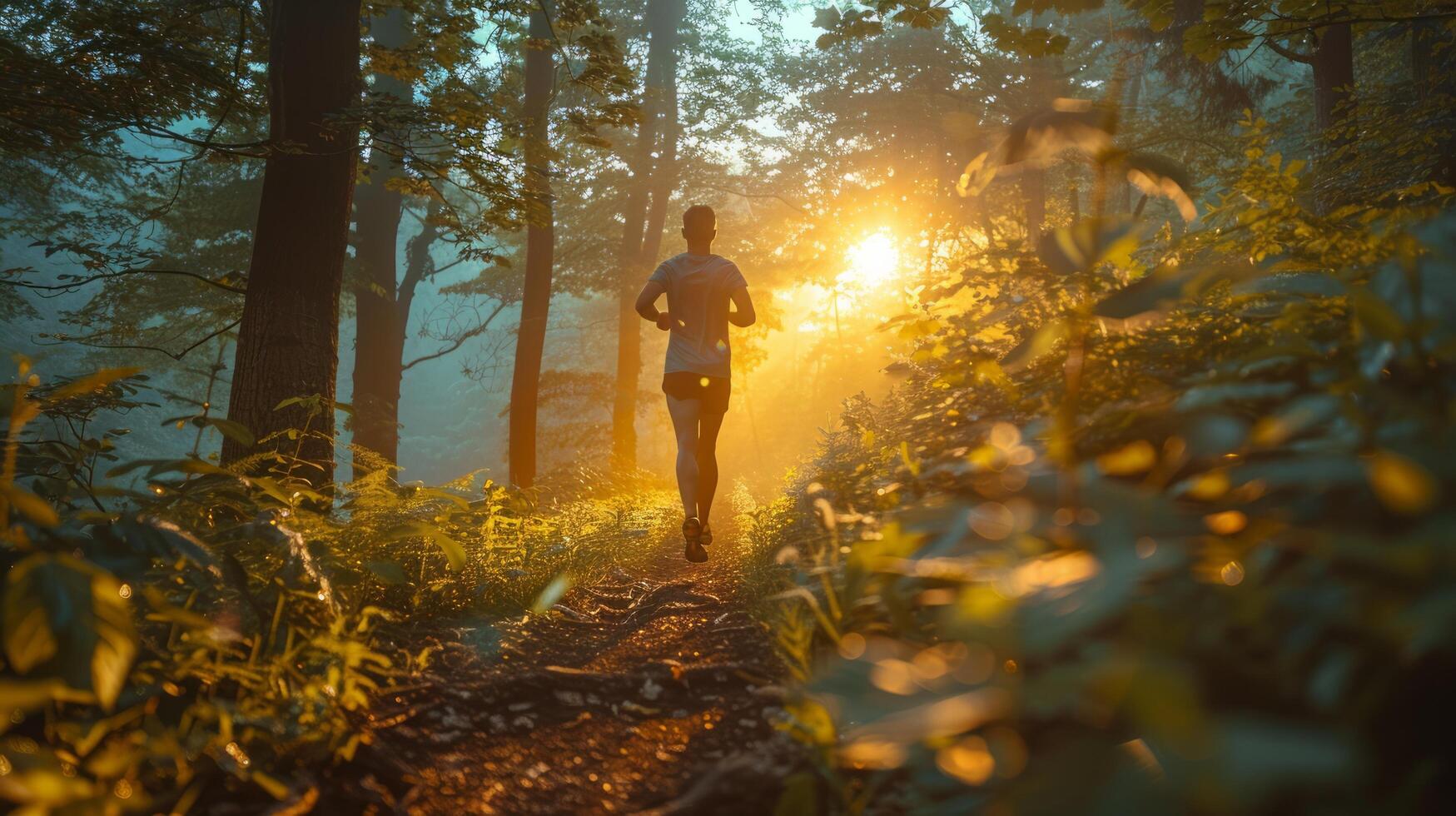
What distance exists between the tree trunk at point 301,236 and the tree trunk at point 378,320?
7439mm

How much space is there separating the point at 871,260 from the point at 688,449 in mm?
20683

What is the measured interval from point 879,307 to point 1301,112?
22996 mm

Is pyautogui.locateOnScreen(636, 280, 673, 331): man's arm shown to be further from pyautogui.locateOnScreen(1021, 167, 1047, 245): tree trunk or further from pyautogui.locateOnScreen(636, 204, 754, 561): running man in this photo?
pyautogui.locateOnScreen(1021, 167, 1047, 245): tree trunk

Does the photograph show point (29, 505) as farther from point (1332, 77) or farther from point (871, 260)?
point (871, 260)

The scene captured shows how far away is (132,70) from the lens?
16.9 feet

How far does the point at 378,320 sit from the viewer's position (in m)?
13.0

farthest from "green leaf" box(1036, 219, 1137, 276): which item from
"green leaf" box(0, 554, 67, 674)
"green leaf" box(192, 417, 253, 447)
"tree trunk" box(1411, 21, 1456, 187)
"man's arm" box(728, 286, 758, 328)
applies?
"tree trunk" box(1411, 21, 1456, 187)

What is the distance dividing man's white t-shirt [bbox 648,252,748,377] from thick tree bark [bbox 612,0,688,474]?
1067cm

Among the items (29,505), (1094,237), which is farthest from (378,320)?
(1094,237)

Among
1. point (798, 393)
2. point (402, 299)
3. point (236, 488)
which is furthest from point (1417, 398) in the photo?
point (798, 393)

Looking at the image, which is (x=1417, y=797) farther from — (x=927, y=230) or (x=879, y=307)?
(x=879, y=307)

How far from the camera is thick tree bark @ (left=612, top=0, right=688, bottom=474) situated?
17172mm

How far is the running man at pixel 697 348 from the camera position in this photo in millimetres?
5719

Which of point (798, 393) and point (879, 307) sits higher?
point (879, 307)
